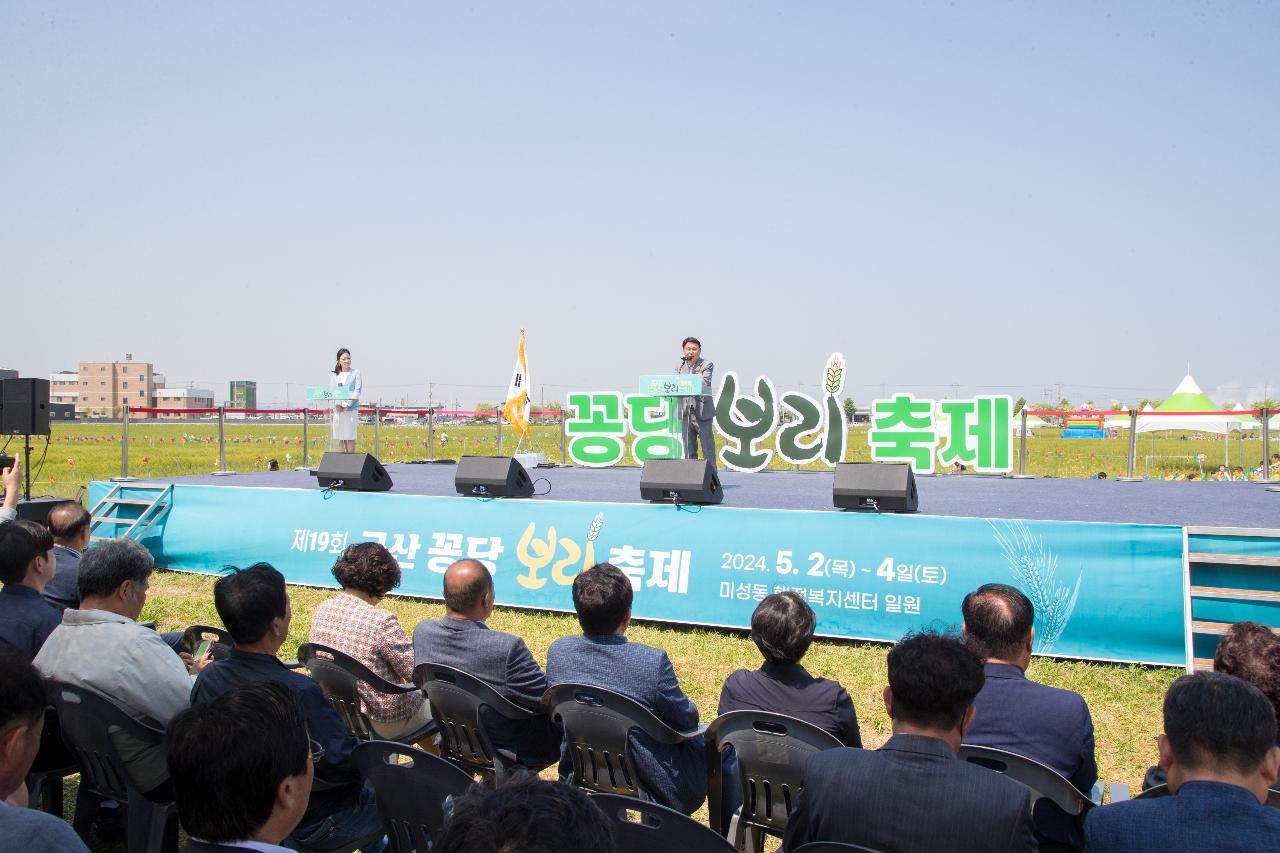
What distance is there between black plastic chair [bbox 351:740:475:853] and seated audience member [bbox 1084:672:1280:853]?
138cm

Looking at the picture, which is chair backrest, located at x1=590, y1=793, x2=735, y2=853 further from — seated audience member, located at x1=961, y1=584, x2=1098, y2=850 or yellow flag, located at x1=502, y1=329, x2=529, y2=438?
yellow flag, located at x1=502, y1=329, x2=529, y2=438

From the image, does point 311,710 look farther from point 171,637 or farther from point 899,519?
point 899,519

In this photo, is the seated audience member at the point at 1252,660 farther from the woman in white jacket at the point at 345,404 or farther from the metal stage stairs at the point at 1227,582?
the woman in white jacket at the point at 345,404

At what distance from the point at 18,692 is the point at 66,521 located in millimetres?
3187

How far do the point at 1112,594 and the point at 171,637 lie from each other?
5352 mm

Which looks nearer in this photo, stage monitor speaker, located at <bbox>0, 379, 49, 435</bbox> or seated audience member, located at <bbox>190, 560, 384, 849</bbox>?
seated audience member, located at <bbox>190, 560, 384, 849</bbox>

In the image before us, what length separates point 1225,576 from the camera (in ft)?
17.7

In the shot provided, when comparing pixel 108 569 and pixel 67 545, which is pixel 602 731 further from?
pixel 67 545

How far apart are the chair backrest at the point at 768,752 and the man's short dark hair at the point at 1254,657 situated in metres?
1.14

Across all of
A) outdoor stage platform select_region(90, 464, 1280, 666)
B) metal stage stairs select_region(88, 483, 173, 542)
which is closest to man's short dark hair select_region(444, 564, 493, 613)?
outdoor stage platform select_region(90, 464, 1280, 666)

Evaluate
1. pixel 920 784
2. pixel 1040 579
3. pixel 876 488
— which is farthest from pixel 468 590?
pixel 1040 579

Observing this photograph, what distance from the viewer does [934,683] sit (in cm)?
198

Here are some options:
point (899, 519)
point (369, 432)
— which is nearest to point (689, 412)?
point (899, 519)

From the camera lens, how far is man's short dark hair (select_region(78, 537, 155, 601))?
3.09 m
